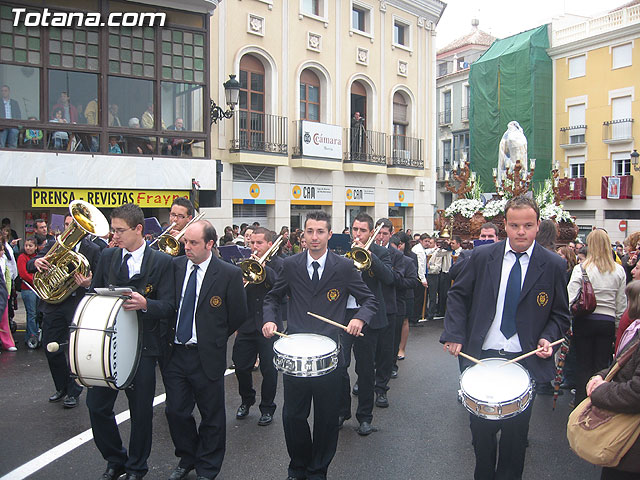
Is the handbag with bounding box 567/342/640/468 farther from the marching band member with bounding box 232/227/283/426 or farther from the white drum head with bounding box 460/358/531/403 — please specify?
the marching band member with bounding box 232/227/283/426

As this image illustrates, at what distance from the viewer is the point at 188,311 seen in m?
4.51

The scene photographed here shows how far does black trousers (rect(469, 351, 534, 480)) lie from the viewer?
3869 millimetres

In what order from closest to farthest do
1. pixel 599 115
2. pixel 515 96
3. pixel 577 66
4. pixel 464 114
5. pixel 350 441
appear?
pixel 350 441
pixel 599 115
pixel 577 66
pixel 515 96
pixel 464 114

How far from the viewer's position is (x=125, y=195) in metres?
15.3

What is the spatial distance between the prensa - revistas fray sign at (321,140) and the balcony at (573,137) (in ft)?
65.4

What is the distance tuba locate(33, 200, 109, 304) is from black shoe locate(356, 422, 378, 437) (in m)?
3.15

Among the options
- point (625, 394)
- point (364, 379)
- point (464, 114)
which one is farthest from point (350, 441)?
point (464, 114)

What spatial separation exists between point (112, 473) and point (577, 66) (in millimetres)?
37129

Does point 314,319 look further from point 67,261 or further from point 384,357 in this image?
point 67,261

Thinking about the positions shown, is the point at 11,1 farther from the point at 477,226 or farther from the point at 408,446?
the point at 408,446

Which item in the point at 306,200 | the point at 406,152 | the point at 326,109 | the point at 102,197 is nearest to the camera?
the point at 102,197

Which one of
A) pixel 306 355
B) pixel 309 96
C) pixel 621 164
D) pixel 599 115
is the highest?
pixel 599 115

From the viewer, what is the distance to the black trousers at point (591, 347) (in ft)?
20.7

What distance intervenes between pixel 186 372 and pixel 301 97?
17884mm
